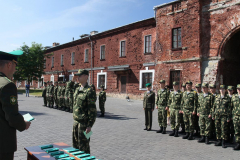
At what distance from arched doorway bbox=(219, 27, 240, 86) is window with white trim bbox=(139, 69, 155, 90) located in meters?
6.16

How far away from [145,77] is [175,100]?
1322cm

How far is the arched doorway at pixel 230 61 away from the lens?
15.7m

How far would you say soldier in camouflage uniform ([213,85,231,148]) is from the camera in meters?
6.53

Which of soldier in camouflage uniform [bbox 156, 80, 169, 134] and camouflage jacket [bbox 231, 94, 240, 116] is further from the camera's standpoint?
soldier in camouflage uniform [bbox 156, 80, 169, 134]

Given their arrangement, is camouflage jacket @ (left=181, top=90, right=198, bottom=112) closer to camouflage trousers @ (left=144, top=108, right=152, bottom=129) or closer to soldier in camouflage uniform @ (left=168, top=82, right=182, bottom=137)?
soldier in camouflage uniform @ (left=168, top=82, right=182, bottom=137)

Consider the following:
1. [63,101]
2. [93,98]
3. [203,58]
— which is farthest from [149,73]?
[93,98]

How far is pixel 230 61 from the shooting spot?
16469 mm

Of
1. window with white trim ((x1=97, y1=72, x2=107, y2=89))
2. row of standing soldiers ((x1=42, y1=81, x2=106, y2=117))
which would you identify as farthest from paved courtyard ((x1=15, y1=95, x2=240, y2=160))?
window with white trim ((x1=97, y1=72, x2=107, y2=89))

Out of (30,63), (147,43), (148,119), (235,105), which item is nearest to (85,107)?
(235,105)

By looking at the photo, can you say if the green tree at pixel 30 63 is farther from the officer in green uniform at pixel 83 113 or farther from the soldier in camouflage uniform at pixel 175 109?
the officer in green uniform at pixel 83 113

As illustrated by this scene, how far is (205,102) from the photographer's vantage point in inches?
278

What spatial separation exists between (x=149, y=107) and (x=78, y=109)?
482 centimetres

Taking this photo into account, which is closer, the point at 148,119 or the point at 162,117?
the point at 162,117

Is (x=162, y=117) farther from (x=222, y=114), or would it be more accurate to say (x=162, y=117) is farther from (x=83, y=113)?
(x=83, y=113)
